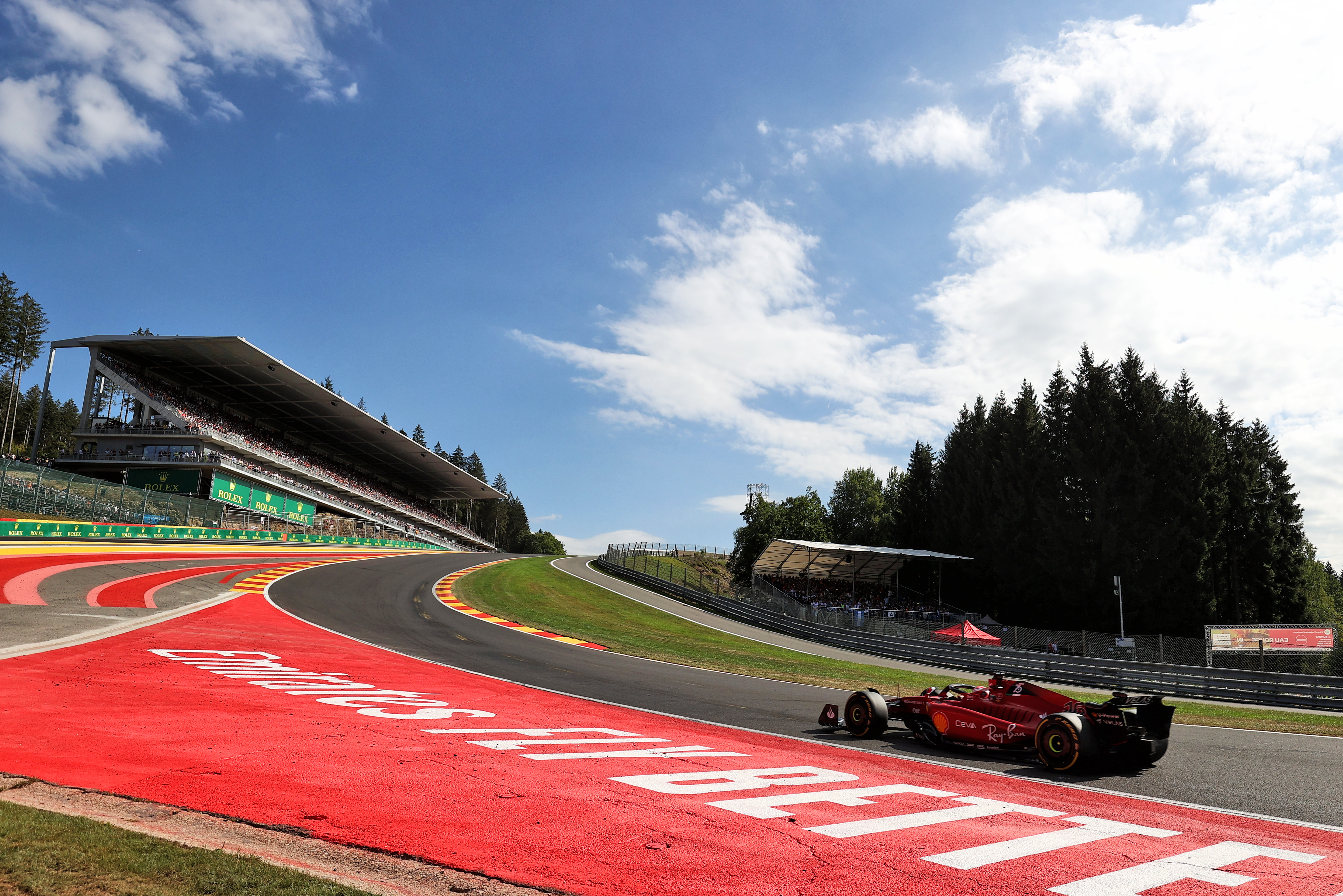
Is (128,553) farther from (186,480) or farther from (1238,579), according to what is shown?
(1238,579)

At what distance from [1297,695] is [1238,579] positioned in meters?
29.3

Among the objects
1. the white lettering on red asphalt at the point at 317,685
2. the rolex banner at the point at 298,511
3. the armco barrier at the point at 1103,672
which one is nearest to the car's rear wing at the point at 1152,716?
the armco barrier at the point at 1103,672

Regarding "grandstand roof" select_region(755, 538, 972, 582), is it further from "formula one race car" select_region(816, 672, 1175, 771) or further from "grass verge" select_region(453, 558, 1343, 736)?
"formula one race car" select_region(816, 672, 1175, 771)

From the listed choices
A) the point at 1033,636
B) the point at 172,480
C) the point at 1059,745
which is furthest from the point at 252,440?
the point at 1059,745

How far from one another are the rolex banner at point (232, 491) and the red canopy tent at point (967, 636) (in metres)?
55.3

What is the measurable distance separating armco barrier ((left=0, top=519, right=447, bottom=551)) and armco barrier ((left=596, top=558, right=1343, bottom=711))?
112 feet

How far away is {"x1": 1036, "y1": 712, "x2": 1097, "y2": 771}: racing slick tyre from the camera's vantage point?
8.72m

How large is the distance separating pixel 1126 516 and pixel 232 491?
6928 centimetres

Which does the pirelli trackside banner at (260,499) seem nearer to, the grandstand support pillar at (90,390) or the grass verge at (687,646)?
the grandstand support pillar at (90,390)

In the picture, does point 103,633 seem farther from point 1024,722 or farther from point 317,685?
point 1024,722

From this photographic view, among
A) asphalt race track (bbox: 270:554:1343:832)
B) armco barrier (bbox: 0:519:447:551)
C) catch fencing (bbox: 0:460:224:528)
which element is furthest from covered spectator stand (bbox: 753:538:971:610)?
catch fencing (bbox: 0:460:224:528)

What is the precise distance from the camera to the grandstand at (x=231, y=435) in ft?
199

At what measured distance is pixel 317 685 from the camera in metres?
11.9

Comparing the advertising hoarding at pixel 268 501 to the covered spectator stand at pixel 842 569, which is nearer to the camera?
the covered spectator stand at pixel 842 569
